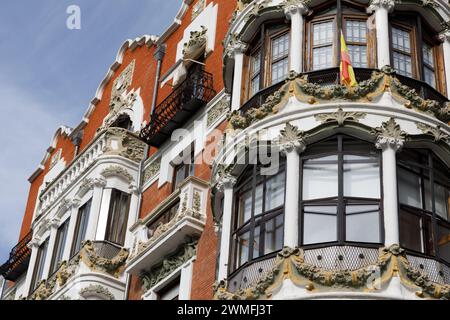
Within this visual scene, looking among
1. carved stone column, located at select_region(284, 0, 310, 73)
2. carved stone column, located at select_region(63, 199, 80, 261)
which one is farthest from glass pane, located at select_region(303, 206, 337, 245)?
carved stone column, located at select_region(63, 199, 80, 261)

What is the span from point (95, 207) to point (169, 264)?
442cm

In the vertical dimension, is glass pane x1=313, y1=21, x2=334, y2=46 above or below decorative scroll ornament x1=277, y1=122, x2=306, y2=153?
above

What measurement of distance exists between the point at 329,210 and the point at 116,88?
17739 millimetres

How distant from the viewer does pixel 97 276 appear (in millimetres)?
30438

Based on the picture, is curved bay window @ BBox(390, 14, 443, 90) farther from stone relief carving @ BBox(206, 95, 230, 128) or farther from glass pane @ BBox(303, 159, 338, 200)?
stone relief carving @ BBox(206, 95, 230, 128)

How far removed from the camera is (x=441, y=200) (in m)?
23.6

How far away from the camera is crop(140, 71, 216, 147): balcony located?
31641mm

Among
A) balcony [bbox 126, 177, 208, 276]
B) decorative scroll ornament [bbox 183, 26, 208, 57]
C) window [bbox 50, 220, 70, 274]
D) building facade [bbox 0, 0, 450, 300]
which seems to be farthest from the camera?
decorative scroll ornament [bbox 183, 26, 208, 57]

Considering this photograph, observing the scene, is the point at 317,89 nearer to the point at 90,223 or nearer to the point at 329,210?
the point at 329,210

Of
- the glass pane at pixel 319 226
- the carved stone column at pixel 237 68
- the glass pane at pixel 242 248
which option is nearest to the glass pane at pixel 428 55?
the carved stone column at pixel 237 68

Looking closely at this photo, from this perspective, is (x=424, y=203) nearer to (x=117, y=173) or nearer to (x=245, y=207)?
(x=245, y=207)

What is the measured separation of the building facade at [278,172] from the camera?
22062 millimetres

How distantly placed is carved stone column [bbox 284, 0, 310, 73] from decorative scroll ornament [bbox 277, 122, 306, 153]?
1839 mm
